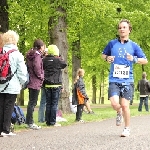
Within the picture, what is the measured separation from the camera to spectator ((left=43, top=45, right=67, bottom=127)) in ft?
38.3

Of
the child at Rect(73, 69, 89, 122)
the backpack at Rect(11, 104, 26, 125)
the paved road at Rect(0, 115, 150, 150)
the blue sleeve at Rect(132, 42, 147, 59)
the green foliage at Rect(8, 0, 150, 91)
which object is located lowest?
the paved road at Rect(0, 115, 150, 150)

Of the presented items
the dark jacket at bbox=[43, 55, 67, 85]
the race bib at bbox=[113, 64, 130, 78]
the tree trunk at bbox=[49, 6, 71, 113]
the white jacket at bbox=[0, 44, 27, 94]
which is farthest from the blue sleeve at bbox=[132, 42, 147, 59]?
the tree trunk at bbox=[49, 6, 71, 113]

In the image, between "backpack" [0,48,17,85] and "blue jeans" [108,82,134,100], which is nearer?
"backpack" [0,48,17,85]

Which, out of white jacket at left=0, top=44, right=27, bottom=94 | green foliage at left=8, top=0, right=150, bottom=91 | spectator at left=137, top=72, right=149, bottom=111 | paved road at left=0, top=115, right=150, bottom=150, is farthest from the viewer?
spectator at left=137, top=72, right=149, bottom=111

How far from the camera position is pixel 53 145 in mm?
7383

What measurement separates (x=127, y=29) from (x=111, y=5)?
13351 mm

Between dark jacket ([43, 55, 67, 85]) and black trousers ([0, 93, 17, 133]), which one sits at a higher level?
dark jacket ([43, 55, 67, 85])

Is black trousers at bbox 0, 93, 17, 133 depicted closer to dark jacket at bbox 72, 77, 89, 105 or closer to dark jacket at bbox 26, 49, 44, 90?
dark jacket at bbox 26, 49, 44, 90

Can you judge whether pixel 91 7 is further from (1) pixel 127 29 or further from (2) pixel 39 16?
(1) pixel 127 29

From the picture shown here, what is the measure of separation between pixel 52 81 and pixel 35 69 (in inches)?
35.2


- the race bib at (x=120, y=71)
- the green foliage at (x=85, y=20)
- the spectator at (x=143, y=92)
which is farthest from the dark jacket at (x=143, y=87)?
the race bib at (x=120, y=71)

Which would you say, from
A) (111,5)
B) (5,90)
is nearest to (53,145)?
(5,90)

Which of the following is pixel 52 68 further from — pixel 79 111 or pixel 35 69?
pixel 79 111

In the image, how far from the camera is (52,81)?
11.6 m
